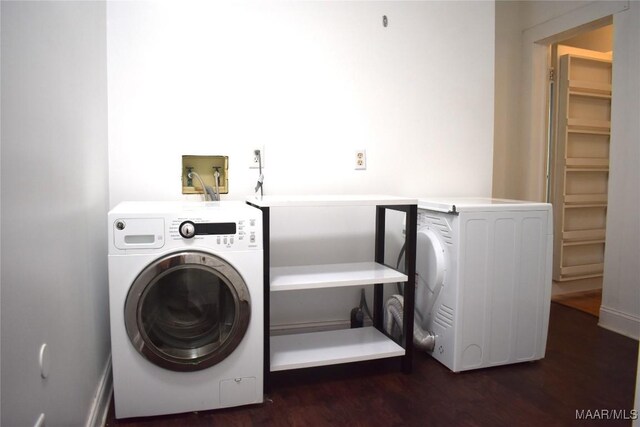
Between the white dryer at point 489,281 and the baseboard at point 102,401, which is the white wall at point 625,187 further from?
the baseboard at point 102,401

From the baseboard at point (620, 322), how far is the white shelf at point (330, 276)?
1.61 metres

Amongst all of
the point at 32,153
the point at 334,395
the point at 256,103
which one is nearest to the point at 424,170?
the point at 256,103

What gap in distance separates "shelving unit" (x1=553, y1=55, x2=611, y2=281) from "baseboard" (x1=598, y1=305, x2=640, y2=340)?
2.50ft

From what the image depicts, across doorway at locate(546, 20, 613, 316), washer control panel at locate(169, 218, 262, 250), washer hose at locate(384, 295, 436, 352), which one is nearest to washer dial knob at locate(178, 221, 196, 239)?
washer control panel at locate(169, 218, 262, 250)

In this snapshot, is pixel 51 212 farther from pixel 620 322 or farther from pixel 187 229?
pixel 620 322

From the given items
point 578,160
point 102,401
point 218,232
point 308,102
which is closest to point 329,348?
point 218,232

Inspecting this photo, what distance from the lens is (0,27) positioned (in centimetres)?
88

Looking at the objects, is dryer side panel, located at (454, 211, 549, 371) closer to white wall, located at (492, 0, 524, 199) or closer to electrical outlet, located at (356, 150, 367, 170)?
electrical outlet, located at (356, 150, 367, 170)

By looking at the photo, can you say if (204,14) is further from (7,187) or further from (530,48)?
(530,48)

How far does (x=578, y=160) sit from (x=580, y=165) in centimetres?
Answer: 5

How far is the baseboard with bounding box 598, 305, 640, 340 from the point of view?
2.64 metres

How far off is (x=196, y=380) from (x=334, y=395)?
2.00 ft

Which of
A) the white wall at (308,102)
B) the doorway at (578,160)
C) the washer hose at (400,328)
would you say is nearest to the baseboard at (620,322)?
the doorway at (578,160)

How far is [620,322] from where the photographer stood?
2732 millimetres
